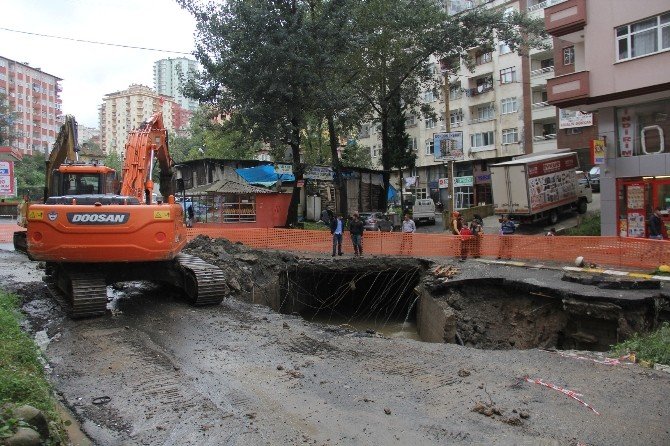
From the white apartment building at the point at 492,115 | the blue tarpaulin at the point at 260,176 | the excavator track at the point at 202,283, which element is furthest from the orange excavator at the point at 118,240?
the white apartment building at the point at 492,115

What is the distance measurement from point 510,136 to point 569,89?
2267cm

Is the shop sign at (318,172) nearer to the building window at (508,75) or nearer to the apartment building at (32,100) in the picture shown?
the building window at (508,75)

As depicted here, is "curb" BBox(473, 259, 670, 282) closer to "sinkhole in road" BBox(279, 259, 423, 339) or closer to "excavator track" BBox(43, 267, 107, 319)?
"sinkhole in road" BBox(279, 259, 423, 339)

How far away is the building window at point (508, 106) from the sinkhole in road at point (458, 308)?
26.5 m

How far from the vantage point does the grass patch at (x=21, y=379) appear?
→ 427cm

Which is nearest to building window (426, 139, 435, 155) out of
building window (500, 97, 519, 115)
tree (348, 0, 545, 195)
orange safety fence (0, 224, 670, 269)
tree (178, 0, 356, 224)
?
building window (500, 97, 519, 115)

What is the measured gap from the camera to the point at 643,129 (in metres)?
17.5

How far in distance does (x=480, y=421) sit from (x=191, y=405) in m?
2.99

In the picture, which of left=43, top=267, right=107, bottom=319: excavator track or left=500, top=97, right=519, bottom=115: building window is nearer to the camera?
left=43, top=267, right=107, bottom=319: excavator track

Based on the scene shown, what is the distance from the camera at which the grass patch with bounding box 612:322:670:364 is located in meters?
7.18

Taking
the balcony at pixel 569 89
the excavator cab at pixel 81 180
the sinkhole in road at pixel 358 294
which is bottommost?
the sinkhole in road at pixel 358 294

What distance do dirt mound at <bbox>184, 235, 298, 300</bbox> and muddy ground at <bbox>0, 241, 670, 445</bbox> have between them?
4484 millimetres

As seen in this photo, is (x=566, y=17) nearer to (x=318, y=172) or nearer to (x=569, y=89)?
(x=569, y=89)

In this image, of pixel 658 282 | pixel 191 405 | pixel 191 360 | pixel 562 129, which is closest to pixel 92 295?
pixel 191 360
